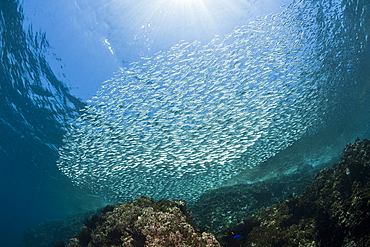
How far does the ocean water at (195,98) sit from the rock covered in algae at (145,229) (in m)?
5.72

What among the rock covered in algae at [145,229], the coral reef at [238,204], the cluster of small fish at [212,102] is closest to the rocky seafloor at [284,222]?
the rock covered in algae at [145,229]

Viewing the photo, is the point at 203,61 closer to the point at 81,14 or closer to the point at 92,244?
the point at 81,14

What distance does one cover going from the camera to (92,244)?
18.9ft

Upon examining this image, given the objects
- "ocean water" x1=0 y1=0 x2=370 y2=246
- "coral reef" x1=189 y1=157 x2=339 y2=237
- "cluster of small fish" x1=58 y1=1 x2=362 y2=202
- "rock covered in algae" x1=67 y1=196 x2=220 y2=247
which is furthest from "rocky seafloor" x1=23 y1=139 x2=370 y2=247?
"ocean water" x1=0 y1=0 x2=370 y2=246

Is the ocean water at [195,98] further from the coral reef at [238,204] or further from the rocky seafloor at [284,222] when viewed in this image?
the rocky seafloor at [284,222]

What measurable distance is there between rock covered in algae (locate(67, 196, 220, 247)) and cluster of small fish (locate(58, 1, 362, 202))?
565cm

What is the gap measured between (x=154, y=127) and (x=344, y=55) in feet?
44.5

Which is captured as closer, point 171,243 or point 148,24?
point 171,243

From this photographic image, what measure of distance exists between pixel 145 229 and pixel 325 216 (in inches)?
195

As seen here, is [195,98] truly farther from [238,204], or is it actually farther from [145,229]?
[238,204]

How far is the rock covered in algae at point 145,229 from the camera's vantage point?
463 cm

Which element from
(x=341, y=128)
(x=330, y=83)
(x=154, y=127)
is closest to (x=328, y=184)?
(x=154, y=127)

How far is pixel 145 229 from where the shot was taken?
4836mm

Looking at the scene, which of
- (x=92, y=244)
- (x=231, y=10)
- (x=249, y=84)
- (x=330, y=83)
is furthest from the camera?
(x=330, y=83)
